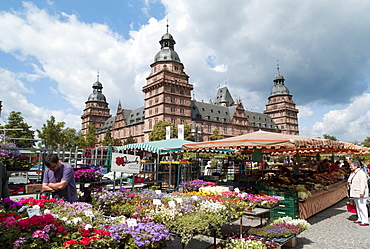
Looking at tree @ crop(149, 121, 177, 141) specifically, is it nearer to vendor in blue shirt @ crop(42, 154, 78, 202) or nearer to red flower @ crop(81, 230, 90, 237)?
vendor in blue shirt @ crop(42, 154, 78, 202)

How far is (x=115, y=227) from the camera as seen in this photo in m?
3.32

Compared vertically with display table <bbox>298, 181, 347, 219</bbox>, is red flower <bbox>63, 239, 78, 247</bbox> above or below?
above

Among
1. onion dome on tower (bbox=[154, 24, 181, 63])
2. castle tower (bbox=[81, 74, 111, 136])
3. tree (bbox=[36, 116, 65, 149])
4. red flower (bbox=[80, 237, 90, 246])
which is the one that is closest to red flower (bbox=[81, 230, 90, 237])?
red flower (bbox=[80, 237, 90, 246])

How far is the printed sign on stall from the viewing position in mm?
6828

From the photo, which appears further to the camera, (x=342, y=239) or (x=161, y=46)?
(x=161, y=46)

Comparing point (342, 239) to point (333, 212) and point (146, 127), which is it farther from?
point (146, 127)

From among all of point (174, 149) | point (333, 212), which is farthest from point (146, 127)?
point (333, 212)

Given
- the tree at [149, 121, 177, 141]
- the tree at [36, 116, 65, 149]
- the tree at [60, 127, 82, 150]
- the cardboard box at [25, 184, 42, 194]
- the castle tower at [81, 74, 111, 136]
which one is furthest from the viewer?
the castle tower at [81, 74, 111, 136]

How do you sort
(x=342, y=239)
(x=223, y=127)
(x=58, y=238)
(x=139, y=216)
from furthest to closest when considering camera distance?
1. (x=223, y=127)
2. (x=342, y=239)
3. (x=139, y=216)
4. (x=58, y=238)

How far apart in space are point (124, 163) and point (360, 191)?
6.99 meters

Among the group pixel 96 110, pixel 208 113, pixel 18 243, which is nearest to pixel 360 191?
pixel 18 243

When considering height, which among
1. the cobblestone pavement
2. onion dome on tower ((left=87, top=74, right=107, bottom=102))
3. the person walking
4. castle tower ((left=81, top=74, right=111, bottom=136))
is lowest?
the cobblestone pavement

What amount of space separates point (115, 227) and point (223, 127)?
7100 centimetres

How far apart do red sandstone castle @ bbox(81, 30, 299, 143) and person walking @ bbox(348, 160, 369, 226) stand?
25225mm
